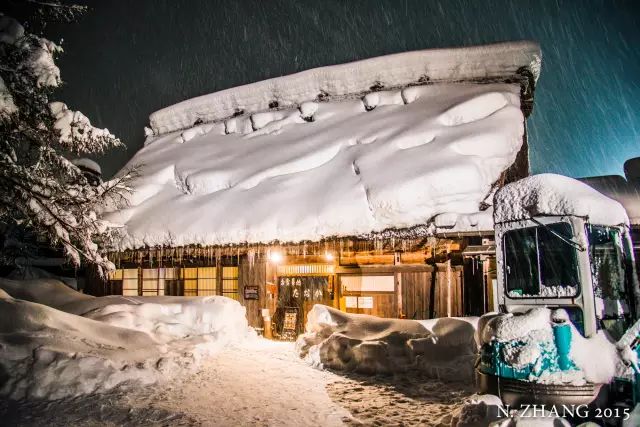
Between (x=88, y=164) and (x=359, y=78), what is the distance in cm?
1494

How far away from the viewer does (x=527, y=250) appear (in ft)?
16.6

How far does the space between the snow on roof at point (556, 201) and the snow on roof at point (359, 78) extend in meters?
9.69

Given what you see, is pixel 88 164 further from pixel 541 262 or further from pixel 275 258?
pixel 541 262

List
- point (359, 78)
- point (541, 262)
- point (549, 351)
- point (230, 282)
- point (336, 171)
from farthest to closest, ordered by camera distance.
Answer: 1. point (359, 78)
2. point (230, 282)
3. point (336, 171)
4. point (541, 262)
5. point (549, 351)

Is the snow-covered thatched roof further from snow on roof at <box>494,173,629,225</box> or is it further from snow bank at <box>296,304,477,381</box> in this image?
snow on roof at <box>494,173,629,225</box>

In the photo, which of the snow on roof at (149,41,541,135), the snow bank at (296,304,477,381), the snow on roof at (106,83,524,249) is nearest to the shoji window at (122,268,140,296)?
the snow on roof at (106,83,524,249)

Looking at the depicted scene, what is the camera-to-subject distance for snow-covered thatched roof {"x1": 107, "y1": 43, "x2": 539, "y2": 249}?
9.96m

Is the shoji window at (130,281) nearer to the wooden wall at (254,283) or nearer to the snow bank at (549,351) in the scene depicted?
the wooden wall at (254,283)

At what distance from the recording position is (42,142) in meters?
6.83

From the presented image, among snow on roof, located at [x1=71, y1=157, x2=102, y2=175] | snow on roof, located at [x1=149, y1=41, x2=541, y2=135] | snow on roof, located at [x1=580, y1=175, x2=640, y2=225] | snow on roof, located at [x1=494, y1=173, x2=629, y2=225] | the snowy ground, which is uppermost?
snow on roof, located at [x1=149, y1=41, x2=541, y2=135]

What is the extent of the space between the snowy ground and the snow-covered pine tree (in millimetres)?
2547

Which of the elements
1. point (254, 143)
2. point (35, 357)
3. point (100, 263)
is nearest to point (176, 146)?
point (254, 143)

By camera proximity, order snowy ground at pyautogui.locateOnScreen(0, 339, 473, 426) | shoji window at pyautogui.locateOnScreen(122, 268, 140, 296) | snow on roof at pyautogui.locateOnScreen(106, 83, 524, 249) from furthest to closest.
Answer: shoji window at pyautogui.locateOnScreen(122, 268, 140, 296)
snow on roof at pyautogui.locateOnScreen(106, 83, 524, 249)
snowy ground at pyautogui.locateOnScreen(0, 339, 473, 426)

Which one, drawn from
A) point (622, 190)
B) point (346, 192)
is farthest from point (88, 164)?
point (622, 190)
